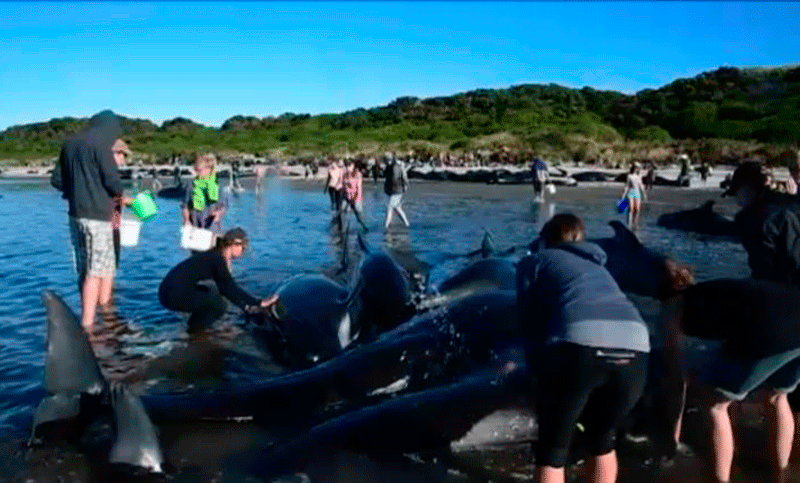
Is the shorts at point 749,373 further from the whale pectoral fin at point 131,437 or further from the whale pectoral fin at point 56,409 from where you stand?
the whale pectoral fin at point 56,409

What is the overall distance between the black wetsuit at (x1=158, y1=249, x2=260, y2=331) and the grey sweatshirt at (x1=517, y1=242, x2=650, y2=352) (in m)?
4.28

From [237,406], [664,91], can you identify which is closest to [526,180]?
[237,406]

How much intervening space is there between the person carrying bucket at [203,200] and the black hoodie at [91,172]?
2.44 m

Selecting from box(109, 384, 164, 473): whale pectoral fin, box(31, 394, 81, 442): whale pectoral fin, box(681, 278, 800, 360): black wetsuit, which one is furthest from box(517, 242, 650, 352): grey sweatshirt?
box(31, 394, 81, 442): whale pectoral fin

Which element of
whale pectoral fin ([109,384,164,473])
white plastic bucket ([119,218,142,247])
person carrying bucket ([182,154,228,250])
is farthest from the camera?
person carrying bucket ([182,154,228,250])

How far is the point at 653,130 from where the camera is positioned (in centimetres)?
7300

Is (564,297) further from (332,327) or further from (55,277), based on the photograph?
(55,277)

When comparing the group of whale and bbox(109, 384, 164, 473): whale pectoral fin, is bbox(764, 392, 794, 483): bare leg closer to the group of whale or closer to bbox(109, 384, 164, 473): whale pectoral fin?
the group of whale

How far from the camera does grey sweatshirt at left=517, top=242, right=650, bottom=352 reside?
4.29 m

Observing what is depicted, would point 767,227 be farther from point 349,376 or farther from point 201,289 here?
point 201,289

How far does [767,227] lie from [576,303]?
228 centimetres

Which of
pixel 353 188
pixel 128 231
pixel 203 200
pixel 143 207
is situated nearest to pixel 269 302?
pixel 128 231

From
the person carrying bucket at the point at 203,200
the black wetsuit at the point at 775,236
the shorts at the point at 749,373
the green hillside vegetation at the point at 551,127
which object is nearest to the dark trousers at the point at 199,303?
the person carrying bucket at the point at 203,200

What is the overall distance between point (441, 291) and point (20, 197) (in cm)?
3623
